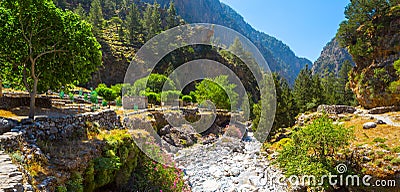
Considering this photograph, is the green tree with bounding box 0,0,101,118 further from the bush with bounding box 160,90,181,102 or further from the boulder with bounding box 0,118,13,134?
the bush with bounding box 160,90,181,102

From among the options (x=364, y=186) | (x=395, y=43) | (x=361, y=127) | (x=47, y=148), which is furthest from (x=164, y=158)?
(x=395, y=43)

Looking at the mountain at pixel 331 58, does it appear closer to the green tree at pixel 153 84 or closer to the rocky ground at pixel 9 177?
the green tree at pixel 153 84

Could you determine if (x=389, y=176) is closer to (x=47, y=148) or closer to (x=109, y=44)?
(x=47, y=148)

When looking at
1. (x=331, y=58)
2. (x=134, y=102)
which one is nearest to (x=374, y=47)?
(x=134, y=102)

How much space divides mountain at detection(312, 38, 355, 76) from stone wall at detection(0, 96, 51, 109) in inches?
5476

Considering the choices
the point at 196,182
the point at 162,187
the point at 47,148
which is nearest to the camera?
the point at 47,148

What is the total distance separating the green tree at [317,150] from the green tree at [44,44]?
1316cm

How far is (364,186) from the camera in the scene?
13.6 metres

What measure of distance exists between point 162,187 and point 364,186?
1130cm

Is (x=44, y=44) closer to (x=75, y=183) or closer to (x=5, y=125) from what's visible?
(x=5, y=125)

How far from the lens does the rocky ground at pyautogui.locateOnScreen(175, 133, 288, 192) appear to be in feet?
51.2

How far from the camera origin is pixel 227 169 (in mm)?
18766

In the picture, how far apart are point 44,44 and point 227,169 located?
1451 centimetres

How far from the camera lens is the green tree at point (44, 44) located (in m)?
9.86
